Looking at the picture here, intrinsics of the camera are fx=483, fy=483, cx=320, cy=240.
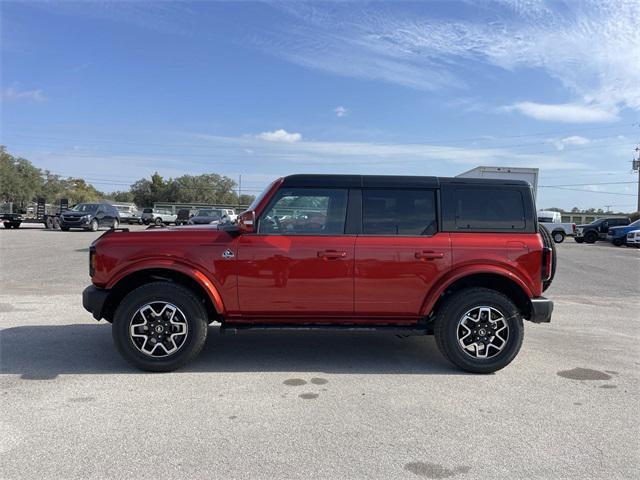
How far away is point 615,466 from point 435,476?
1.20 metres

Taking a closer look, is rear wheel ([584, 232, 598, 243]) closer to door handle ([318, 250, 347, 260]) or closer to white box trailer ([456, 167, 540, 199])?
white box trailer ([456, 167, 540, 199])

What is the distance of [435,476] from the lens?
293 centimetres

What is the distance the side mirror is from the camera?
15.4 ft

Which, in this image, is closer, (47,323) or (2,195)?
(47,323)

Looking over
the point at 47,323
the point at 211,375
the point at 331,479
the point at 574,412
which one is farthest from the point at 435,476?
the point at 47,323

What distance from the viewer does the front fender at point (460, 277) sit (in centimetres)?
470

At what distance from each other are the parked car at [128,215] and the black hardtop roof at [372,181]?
44.0 m

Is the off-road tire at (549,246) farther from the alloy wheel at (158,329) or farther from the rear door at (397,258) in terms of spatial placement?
the alloy wheel at (158,329)

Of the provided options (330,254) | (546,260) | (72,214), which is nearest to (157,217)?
(72,214)

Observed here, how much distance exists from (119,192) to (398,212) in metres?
108

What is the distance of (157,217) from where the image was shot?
152ft

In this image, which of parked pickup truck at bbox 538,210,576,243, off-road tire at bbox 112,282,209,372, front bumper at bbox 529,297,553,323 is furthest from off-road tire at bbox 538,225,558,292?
parked pickup truck at bbox 538,210,576,243

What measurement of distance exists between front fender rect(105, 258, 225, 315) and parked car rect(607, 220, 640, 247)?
2877cm

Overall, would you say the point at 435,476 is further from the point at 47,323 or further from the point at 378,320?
the point at 47,323
